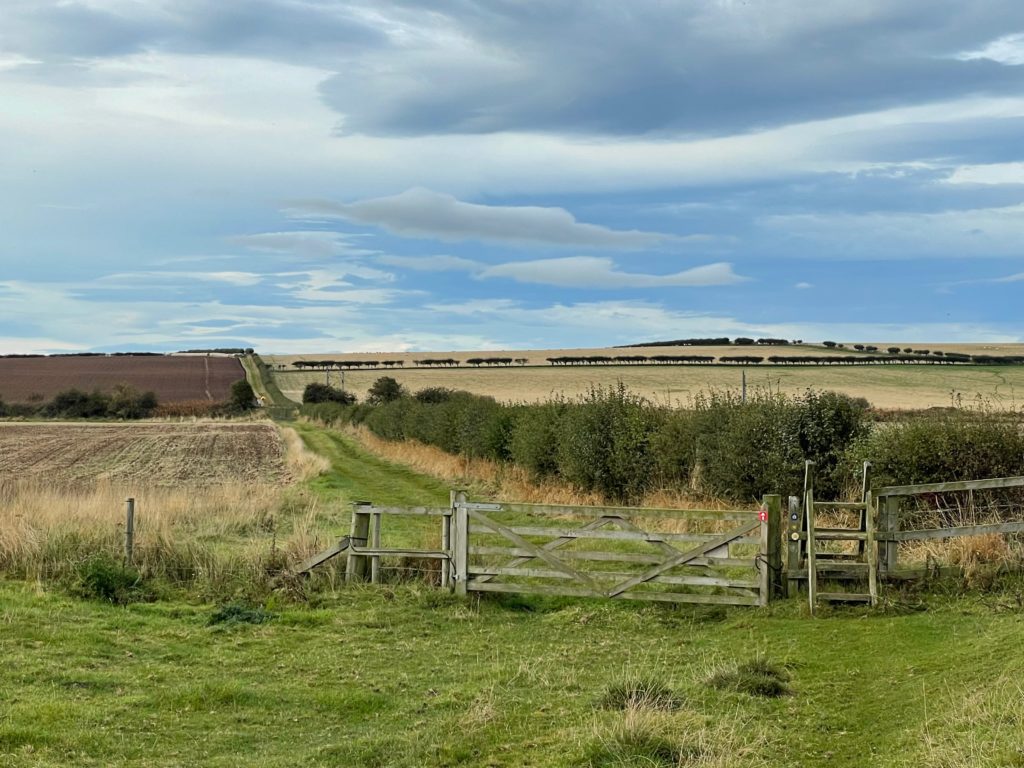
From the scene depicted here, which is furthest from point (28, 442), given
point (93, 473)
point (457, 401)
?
point (457, 401)

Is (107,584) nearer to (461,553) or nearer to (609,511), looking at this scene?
(461,553)

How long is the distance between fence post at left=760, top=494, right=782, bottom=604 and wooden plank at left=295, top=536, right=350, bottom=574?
603 cm

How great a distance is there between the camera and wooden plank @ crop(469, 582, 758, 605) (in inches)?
529

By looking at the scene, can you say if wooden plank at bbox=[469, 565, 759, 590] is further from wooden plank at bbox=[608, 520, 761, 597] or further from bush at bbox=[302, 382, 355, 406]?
bush at bbox=[302, 382, 355, 406]

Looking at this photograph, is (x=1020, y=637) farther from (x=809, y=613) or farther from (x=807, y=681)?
(x=809, y=613)

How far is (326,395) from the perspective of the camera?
8856cm

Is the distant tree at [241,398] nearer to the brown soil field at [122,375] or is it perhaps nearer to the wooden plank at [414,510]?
the brown soil field at [122,375]

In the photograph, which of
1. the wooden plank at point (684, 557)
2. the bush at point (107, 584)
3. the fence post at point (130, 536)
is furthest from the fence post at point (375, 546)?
the fence post at point (130, 536)

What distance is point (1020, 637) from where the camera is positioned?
32.3 ft

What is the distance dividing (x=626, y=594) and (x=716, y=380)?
67.9 meters

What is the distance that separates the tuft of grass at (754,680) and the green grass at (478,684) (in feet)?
0.44

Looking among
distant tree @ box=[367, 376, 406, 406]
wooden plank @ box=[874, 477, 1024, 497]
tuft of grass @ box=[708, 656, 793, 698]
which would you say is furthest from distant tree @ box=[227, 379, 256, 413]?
tuft of grass @ box=[708, 656, 793, 698]

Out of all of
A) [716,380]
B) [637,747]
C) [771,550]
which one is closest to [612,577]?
[771,550]

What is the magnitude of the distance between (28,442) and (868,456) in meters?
50.3
